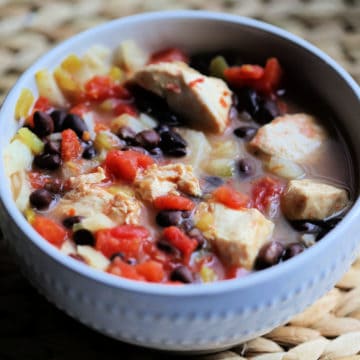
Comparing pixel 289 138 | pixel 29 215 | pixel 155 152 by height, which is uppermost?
pixel 289 138

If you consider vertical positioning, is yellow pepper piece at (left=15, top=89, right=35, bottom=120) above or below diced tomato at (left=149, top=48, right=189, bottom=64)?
below

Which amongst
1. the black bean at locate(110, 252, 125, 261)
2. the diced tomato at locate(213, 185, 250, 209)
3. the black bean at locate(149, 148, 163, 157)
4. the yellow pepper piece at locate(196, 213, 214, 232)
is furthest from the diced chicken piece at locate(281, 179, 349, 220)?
the black bean at locate(110, 252, 125, 261)

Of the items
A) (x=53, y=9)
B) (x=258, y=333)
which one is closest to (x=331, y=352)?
(x=258, y=333)

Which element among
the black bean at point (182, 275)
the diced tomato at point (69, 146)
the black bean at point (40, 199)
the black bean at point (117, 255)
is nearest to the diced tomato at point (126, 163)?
the diced tomato at point (69, 146)

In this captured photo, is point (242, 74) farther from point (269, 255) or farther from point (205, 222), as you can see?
point (269, 255)

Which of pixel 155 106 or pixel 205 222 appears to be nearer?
pixel 205 222

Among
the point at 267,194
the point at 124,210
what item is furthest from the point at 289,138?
the point at 124,210

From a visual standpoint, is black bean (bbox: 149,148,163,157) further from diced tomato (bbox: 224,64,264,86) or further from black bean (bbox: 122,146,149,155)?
diced tomato (bbox: 224,64,264,86)
